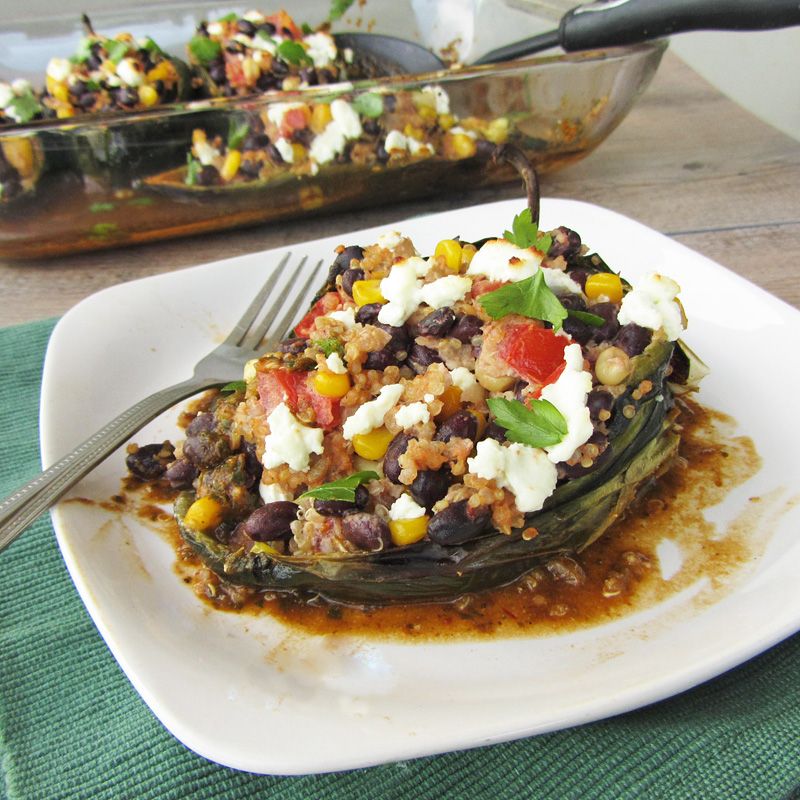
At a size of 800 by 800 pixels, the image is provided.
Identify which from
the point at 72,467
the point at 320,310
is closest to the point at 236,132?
the point at 320,310

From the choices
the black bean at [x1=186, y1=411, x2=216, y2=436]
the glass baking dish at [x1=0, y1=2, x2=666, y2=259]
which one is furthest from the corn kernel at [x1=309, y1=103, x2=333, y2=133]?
the black bean at [x1=186, y1=411, x2=216, y2=436]

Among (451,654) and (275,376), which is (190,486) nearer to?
(275,376)

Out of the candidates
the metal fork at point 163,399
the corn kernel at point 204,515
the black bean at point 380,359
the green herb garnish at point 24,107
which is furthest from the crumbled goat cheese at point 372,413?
the green herb garnish at point 24,107

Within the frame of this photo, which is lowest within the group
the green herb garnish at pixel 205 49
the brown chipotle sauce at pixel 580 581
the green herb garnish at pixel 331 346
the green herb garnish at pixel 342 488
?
the brown chipotle sauce at pixel 580 581

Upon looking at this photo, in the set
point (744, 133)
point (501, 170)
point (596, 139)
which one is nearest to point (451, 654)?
point (501, 170)

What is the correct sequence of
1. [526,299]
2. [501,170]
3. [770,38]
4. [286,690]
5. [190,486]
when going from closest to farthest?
[286,690] → [526,299] → [190,486] → [501,170] → [770,38]

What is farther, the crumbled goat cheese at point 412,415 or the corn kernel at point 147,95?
the corn kernel at point 147,95

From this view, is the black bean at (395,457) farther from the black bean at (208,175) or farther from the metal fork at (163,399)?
the black bean at (208,175)

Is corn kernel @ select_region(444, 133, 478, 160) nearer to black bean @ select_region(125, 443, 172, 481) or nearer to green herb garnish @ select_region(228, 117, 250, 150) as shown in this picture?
green herb garnish @ select_region(228, 117, 250, 150)
